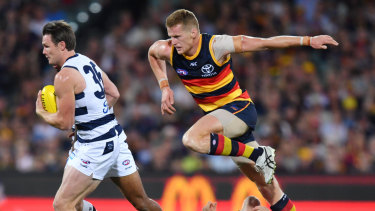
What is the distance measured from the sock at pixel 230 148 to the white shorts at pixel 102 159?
0.88 m

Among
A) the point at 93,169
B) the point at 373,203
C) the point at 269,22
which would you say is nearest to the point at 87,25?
the point at 269,22

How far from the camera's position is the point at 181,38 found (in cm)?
598

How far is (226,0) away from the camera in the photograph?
1288 centimetres

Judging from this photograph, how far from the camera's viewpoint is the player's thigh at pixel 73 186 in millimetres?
5547

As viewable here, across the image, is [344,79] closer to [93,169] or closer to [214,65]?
[214,65]

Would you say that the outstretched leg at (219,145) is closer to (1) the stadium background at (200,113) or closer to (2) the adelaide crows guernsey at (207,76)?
(2) the adelaide crows guernsey at (207,76)

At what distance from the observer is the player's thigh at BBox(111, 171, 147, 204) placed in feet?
19.7

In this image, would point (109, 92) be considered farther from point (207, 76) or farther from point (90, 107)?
point (207, 76)

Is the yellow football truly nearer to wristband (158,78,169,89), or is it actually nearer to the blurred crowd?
wristband (158,78,169,89)

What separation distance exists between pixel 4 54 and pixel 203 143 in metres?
8.34

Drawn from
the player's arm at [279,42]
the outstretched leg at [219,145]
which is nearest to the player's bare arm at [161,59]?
the outstretched leg at [219,145]

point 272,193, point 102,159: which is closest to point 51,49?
point 102,159

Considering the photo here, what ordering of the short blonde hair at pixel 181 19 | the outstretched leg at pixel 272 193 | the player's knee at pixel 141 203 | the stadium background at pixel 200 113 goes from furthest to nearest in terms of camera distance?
the stadium background at pixel 200 113, the outstretched leg at pixel 272 193, the player's knee at pixel 141 203, the short blonde hair at pixel 181 19

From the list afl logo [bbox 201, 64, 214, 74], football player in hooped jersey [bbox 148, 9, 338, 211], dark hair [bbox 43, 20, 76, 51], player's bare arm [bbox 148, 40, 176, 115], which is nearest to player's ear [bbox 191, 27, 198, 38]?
football player in hooped jersey [bbox 148, 9, 338, 211]
